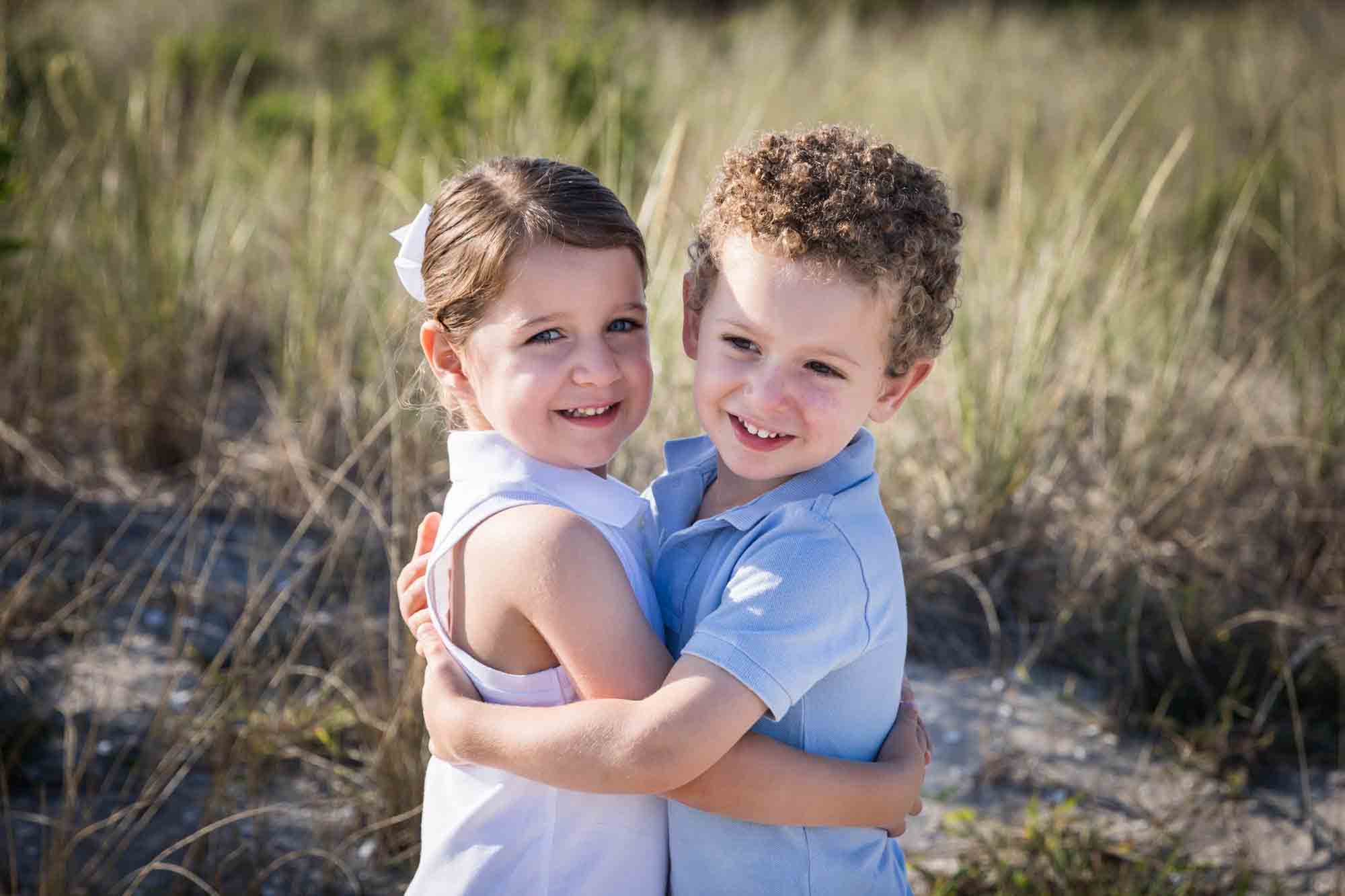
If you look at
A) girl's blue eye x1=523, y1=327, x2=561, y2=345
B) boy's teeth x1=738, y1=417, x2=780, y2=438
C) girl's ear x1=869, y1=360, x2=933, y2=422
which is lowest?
boy's teeth x1=738, y1=417, x2=780, y2=438

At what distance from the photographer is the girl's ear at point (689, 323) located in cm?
167

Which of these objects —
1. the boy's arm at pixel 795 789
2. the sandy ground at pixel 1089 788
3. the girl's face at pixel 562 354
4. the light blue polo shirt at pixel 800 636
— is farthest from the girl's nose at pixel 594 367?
the sandy ground at pixel 1089 788

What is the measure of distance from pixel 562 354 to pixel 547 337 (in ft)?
0.12

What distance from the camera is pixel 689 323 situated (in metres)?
1.70

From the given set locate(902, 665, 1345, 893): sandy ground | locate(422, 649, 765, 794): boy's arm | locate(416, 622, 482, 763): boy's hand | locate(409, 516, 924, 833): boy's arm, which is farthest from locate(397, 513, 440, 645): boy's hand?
locate(902, 665, 1345, 893): sandy ground

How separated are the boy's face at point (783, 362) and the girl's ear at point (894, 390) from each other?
2cm

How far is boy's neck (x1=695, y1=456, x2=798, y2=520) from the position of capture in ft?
5.45

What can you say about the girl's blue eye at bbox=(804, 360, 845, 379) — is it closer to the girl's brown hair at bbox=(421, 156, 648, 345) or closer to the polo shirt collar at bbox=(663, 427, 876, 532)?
the polo shirt collar at bbox=(663, 427, 876, 532)

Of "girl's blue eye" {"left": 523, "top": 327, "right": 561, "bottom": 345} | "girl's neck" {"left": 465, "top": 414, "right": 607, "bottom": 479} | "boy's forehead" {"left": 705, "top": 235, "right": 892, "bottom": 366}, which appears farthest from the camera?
"girl's neck" {"left": 465, "top": 414, "right": 607, "bottom": 479}

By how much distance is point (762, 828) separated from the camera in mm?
1543

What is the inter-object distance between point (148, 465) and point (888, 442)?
2441 millimetres

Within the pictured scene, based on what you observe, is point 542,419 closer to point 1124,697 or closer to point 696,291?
point 696,291

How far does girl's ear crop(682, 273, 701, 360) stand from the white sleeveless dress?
23cm

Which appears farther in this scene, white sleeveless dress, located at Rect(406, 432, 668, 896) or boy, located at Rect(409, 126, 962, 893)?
white sleeveless dress, located at Rect(406, 432, 668, 896)
